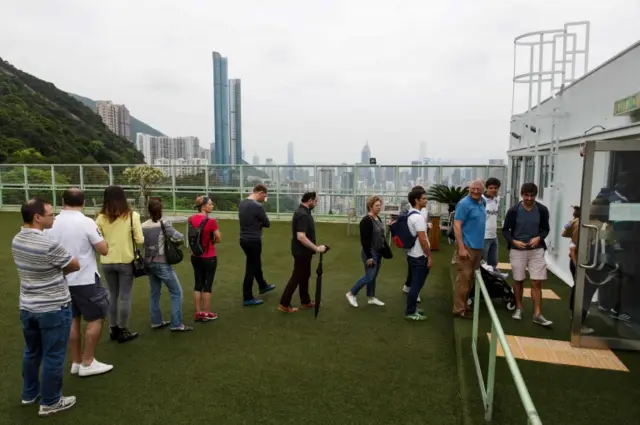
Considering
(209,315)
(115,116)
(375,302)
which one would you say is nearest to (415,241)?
(375,302)

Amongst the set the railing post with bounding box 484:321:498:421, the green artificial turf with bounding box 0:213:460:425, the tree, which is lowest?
the green artificial turf with bounding box 0:213:460:425

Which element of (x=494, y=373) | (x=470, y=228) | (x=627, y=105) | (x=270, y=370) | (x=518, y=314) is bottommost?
(x=270, y=370)

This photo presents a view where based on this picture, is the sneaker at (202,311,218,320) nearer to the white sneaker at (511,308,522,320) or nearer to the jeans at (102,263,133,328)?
the jeans at (102,263,133,328)

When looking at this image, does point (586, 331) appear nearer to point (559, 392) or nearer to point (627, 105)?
point (559, 392)

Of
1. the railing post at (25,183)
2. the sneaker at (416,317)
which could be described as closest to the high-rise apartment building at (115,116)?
the railing post at (25,183)

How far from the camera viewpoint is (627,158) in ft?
13.3

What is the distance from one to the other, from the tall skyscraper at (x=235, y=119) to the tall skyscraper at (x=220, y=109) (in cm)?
192

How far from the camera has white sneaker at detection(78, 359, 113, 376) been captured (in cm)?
348

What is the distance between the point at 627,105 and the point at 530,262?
6.45ft

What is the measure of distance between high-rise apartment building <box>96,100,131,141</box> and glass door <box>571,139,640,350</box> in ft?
268

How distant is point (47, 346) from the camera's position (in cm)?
286

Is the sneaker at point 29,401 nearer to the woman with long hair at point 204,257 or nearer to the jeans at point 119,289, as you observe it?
the jeans at point 119,289

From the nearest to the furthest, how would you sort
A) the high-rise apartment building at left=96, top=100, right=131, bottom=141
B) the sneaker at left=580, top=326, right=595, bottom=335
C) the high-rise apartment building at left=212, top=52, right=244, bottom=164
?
the sneaker at left=580, top=326, right=595, bottom=335 < the high-rise apartment building at left=212, top=52, right=244, bottom=164 < the high-rise apartment building at left=96, top=100, right=131, bottom=141

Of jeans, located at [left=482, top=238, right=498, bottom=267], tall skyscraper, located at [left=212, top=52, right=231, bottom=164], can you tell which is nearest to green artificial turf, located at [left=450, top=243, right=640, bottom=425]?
jeans, located at [left=482, top=238, right=498, bottom=267]
